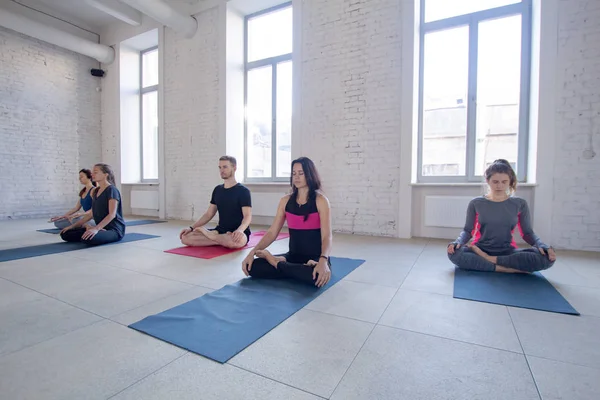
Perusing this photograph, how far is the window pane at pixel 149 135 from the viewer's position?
7801 millimetres

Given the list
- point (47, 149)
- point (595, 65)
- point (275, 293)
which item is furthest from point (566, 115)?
point (47, 149)

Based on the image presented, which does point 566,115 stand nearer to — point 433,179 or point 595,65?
point 595,65

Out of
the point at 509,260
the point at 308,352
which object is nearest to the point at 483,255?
the point at 509,260

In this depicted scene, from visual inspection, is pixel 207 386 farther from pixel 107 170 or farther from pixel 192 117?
pixel 192 117

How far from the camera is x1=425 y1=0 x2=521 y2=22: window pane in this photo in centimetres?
426

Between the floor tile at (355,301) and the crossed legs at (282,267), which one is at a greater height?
the crossed legs at (282,267)

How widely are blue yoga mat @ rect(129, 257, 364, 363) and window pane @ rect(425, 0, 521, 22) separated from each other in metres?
4.40

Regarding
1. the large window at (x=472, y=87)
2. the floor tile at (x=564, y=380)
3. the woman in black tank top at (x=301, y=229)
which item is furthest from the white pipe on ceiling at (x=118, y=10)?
the floor tile at (x=564, y=380)

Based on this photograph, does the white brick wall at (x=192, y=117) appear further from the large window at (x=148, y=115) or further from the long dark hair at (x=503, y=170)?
the long dark hair at (x=503, y=170)

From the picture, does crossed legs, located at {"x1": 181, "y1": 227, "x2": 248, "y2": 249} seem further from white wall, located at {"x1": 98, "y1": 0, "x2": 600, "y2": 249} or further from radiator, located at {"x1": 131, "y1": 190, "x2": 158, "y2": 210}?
radiator, located at {"x1": 131, "y1": 190, "x2": 158, "y2": 210}

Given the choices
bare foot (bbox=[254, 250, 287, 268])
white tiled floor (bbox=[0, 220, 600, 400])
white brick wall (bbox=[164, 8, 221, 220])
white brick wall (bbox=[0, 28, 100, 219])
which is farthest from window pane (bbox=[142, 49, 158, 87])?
bare foot (bbox=[254, 250, 287, 268])

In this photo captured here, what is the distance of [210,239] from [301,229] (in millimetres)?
1562

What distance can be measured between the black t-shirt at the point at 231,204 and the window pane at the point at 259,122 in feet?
8.00

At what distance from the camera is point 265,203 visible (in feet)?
18.3
